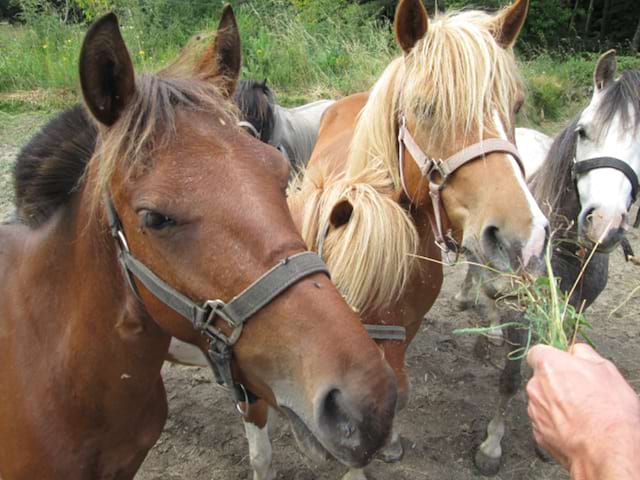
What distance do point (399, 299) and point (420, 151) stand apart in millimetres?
651

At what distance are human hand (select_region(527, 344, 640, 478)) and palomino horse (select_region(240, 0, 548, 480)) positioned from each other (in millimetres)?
525

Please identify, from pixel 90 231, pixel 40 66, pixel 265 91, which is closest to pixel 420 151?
pixel 90 231

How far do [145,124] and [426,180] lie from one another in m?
1.17

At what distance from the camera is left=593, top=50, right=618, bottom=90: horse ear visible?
3135 mm

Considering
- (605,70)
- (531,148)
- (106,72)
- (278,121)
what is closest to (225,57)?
(106,72)

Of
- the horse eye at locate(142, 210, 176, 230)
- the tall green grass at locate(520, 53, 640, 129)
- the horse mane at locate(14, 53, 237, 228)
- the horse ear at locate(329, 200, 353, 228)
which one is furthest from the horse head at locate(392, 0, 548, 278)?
the tall green grass at locate(520, 53, 640, 129)

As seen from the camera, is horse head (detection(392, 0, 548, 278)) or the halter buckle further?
horse head (detection(392, 0, 548, 278))

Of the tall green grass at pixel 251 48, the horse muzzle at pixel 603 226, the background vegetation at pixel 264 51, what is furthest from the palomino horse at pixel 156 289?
the tall green grass at pixel 251 48

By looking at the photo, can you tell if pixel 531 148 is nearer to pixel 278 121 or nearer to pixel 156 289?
pixel 278 121

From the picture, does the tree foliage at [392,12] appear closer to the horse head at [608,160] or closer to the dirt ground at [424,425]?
the horse head at [608,160]

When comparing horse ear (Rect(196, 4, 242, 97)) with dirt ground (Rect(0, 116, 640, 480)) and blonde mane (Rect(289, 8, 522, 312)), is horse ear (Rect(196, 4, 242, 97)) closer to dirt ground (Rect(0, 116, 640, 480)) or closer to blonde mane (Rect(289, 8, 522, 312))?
blonde mane (Rect(289, 8, 522, 312))

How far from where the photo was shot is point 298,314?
46.0 inches

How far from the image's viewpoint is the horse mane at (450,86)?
6.34ft

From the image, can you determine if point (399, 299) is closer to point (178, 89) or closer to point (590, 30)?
point (178, 89)
